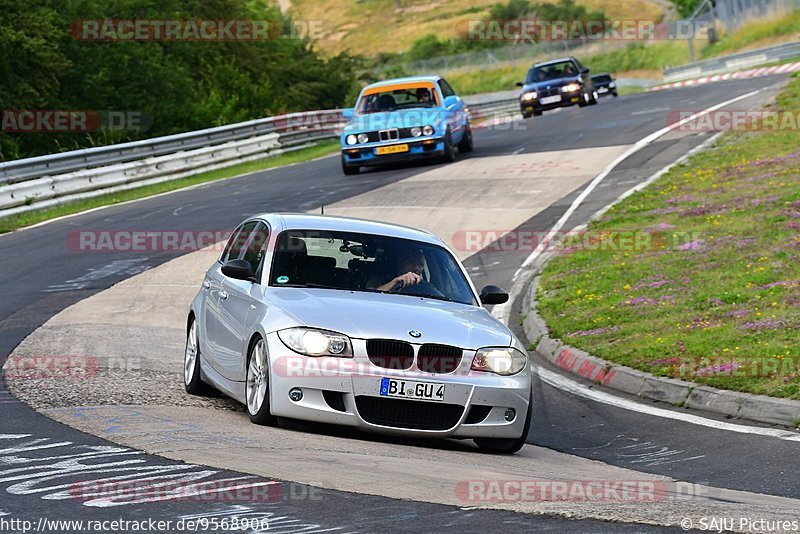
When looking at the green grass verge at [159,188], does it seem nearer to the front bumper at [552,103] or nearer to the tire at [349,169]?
the tire at [349,169]

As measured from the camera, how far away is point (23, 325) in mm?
13445

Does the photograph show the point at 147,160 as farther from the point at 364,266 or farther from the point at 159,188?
the point at 364,266

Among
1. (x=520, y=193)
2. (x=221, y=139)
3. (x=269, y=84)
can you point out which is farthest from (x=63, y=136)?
(x=520, y=193)

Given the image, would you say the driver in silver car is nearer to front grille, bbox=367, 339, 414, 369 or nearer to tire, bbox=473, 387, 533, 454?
front grille, bbox=367, 339, 414, 369

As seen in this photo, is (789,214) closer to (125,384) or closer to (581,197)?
(581,197)

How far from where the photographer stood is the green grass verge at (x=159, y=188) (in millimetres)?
23703

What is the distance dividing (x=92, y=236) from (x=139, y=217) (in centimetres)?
214

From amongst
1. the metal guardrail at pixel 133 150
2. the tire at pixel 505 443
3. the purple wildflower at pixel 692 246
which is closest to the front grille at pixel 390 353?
the tire at pixel 505 443

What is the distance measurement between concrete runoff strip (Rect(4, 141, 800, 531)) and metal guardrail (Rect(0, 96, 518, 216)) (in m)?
12.8

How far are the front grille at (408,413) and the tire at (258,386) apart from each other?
640 millimetres

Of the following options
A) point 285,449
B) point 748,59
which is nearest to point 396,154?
point 285,449

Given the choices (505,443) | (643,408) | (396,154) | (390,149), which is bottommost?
(643,408)

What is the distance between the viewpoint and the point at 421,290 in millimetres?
9547

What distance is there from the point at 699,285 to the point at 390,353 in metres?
6.95
